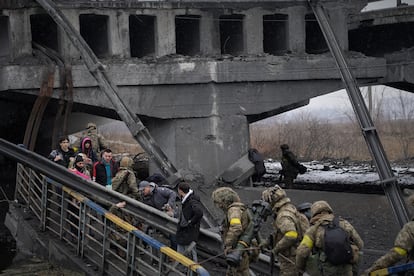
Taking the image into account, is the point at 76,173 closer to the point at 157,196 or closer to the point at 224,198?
the point at 157,196

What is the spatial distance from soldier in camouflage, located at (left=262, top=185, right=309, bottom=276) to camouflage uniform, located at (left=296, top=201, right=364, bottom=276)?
10.8 inches

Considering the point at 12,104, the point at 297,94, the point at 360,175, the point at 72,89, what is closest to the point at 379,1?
the point at 297,94

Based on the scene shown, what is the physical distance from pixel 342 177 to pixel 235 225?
15.2 m

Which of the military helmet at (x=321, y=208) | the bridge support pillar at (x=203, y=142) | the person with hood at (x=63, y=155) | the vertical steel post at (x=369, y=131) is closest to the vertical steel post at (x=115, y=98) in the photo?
the bridge support pillar at (x=203, y=142)

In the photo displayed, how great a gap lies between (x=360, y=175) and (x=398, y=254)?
49.9 feet

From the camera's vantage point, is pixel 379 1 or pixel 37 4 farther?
pixel 379 1

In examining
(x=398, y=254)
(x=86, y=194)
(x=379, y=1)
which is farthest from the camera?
(x=379, y=1)

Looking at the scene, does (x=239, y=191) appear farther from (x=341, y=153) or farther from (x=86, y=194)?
(x=341, y=153)

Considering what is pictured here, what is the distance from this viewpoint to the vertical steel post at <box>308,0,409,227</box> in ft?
38.3

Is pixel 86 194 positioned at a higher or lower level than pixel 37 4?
lower


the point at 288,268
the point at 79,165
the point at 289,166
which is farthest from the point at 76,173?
the point at 289,166

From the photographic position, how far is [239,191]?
13969 millimetres

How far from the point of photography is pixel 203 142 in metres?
14.8

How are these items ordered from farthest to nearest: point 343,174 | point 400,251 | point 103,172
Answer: point 343,174
point 103,172
point 400,251
